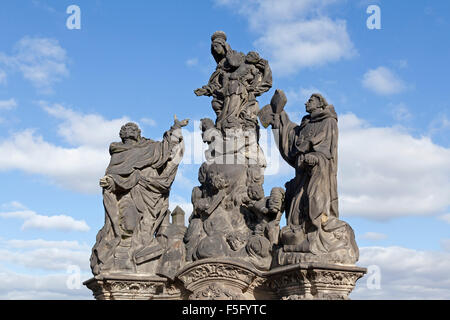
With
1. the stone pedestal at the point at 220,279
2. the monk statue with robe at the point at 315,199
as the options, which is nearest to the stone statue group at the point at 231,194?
the monk statue with robe at the point at 315,199

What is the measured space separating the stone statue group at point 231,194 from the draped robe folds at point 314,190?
2 centimetres

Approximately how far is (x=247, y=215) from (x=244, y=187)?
570 millimetres

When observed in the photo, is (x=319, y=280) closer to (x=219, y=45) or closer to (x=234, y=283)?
(x=234, y=283)

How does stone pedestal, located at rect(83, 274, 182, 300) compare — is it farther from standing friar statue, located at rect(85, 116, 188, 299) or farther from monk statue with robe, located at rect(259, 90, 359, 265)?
monk statue with robe, located at rect(259, 90, 359, 265)

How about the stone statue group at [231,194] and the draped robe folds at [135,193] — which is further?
the draped robe folds at [135,193]

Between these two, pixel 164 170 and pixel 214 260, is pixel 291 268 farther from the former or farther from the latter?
pixel 164 170

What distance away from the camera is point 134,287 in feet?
45.4

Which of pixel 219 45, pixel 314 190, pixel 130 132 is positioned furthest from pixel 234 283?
pixel 219 45

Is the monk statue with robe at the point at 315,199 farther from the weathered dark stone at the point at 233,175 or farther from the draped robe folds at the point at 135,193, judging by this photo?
the draped robe folds at the point at 135,193

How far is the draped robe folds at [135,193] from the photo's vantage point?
14.3 m

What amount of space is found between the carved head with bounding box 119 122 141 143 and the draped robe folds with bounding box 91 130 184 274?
0.15 m

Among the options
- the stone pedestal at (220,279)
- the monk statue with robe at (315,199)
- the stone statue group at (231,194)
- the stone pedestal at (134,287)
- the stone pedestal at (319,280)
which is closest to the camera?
the stone pedestal at (319,280)

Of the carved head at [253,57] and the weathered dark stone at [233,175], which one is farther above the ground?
the carved head at [253,57]
